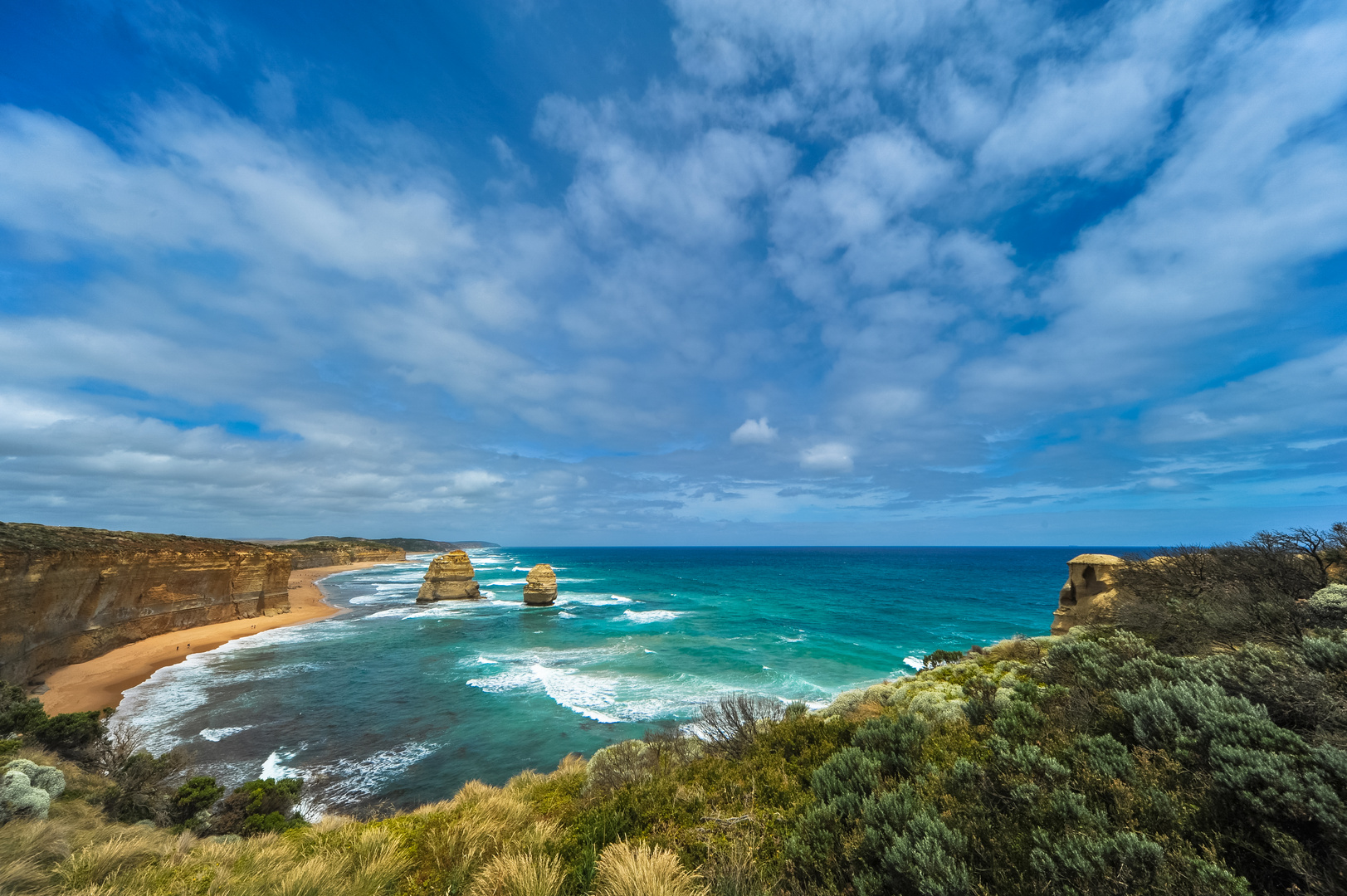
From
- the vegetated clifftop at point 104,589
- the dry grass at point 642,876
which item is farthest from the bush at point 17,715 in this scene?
the dry grass at point 642,876

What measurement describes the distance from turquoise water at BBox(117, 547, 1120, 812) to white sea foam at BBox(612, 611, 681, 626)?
449 mm

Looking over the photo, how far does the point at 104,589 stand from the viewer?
77.3ft

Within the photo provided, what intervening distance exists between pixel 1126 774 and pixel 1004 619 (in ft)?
143

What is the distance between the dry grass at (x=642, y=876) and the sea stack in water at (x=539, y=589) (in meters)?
43.4

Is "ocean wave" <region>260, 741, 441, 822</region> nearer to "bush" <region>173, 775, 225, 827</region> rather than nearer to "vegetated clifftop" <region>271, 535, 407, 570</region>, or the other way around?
"bush" <region>173, 775, 225, 827</region>

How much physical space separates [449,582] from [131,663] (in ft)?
82.7

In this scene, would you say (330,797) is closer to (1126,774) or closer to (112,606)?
(1126,774)

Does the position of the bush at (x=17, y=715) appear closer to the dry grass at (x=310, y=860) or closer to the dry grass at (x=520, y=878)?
the dry grass at (x=310, y=860)

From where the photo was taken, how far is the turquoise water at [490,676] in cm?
1460

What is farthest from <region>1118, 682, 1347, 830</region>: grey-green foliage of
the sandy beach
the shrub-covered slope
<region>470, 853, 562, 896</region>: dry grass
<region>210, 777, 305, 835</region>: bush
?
the sandy beach

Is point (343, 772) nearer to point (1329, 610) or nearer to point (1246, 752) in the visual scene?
point (1246, 752)

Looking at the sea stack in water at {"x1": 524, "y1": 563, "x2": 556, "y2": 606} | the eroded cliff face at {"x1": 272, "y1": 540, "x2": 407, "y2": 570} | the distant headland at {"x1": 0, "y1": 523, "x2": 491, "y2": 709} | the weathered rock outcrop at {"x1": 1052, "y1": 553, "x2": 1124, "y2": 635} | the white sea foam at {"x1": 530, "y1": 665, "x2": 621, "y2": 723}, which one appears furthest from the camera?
the eroded cliff face at {"x1": 272, "y1": 540, "x2": 407, "y2": 570}

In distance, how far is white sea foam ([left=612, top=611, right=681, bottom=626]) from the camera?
38625 mm

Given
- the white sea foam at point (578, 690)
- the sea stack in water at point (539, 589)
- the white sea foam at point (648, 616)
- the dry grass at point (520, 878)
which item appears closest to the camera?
the dry grass at point (520, 878)
